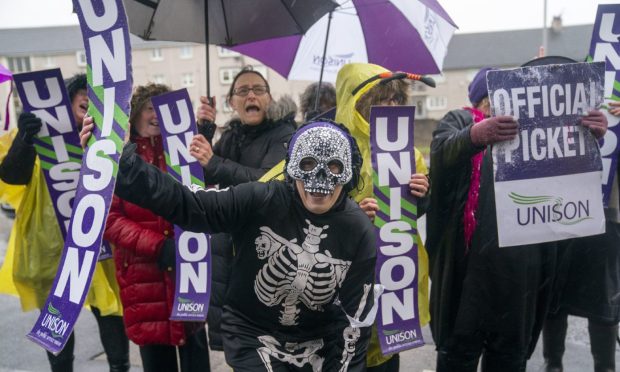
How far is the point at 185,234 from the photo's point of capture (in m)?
3.14

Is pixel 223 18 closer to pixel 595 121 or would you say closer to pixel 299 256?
pixel 299 256

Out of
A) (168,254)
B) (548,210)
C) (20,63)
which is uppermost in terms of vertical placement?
(20,63)

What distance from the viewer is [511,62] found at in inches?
2393

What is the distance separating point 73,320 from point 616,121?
9.69 ft

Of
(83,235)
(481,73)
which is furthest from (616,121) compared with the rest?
(83,235)

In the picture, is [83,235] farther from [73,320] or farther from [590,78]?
[590,78]

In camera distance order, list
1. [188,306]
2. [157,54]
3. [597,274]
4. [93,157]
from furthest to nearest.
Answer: [157,54], [597,274], [188,306], [93,157]

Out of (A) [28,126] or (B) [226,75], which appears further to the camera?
(B) [226,75]

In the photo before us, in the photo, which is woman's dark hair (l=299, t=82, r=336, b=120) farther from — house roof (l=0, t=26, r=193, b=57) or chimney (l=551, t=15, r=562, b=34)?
chimney (l=551, t=15, r=562, b=34)

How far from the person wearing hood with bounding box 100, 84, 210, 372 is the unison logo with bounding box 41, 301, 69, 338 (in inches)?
40.9

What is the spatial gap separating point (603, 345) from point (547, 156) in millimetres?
1681

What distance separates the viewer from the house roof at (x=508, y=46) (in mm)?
59969

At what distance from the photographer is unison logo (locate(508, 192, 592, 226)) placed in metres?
2.89

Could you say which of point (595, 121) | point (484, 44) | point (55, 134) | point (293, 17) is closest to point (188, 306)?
point (55, 134)
